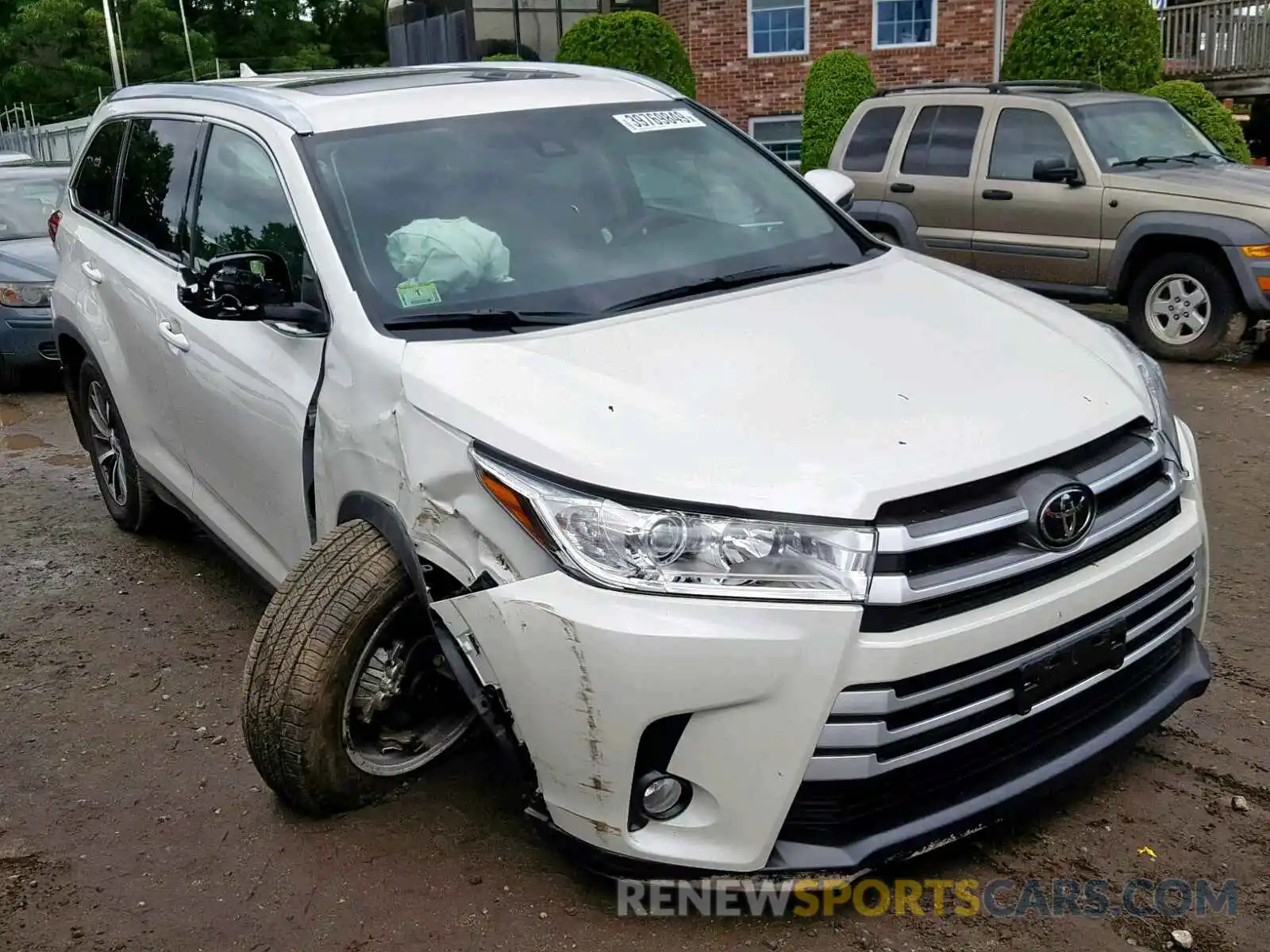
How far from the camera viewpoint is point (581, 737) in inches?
107

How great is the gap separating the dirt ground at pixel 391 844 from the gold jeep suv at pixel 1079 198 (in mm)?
4136

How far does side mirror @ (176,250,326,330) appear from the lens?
3578mm

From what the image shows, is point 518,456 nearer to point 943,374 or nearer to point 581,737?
point 581,737

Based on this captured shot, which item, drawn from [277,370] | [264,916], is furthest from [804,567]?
[277,370]

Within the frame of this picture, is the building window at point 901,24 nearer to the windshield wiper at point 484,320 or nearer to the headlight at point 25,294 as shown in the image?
the headlight at point 25,294

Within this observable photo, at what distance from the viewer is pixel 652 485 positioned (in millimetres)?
2664

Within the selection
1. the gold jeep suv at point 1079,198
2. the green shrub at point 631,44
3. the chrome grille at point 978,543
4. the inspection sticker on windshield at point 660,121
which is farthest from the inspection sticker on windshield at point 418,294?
the green shrub at point 631,44

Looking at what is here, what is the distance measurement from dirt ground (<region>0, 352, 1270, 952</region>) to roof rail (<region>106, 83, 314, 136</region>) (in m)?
1.89

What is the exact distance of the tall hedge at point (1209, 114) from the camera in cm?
1256

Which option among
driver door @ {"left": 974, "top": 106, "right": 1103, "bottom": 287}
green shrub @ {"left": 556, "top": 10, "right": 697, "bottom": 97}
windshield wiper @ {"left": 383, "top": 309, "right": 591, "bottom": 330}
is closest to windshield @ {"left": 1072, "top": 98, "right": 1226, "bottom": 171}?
driver door @ {"left": 974, "top": 106, "right": 1103, "bottom": 287}

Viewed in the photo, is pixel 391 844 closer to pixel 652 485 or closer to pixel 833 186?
pixel 652 485

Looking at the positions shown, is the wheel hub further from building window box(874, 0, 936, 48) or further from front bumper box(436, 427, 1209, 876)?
building window box(874, 0, 936, 48)

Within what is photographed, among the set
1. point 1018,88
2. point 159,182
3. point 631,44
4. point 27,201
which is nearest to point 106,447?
point 159,182

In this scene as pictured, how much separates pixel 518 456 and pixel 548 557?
24 centimetres
